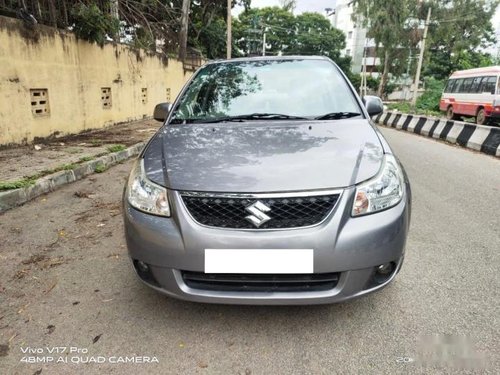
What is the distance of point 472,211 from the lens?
13.2 feet

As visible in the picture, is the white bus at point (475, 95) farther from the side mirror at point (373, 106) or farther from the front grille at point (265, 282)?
the front grille at point (265, 282)

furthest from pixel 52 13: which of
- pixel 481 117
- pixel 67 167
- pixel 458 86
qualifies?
pixel 458 86

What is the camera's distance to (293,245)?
5.90ft

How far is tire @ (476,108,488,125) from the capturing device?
14.2m

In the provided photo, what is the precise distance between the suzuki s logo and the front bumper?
0.05 metres

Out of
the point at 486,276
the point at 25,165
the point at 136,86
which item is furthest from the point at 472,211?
the point at 136,86

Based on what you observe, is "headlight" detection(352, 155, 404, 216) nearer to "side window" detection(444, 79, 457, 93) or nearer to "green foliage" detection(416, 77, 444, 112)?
"side window" detection(444, 79, 457, 93)

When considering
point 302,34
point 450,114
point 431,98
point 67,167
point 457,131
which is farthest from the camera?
point 302,34

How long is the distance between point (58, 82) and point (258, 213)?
23.4 feet

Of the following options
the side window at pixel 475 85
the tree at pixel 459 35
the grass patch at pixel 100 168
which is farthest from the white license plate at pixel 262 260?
the tree at pixel 459 35

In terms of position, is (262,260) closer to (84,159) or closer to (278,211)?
(278,211)

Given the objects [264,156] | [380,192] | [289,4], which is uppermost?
[289,4]

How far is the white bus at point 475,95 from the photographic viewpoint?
45.1ft

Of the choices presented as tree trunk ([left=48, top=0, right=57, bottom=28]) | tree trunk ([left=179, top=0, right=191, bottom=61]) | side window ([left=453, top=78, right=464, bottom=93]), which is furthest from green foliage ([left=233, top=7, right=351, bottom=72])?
tree trunk ([left=48, top=0, right=57, bottom=28])
